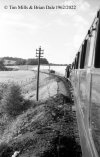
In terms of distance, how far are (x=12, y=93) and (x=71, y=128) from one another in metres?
27.6

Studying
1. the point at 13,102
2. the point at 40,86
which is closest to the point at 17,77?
the point at 40,86

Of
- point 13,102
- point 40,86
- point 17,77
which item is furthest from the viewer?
point 17,77

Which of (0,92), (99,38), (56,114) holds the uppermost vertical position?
(99,38)

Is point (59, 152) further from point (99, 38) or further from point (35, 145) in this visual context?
point (99, 38)

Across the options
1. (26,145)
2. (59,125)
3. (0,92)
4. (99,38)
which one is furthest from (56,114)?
(0,92)

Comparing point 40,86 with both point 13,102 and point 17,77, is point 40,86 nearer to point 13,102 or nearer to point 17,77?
point 13,102

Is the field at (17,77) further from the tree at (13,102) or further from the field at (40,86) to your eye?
the tree at (13,102)

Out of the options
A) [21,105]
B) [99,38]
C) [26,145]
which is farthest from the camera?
[21,105]

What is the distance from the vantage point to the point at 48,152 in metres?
10.9

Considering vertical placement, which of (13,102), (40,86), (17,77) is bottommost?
(17,77)

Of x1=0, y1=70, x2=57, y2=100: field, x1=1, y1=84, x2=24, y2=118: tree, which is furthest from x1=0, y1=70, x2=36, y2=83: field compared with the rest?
x1=1, y1=84, x2=24, y2=118: tree

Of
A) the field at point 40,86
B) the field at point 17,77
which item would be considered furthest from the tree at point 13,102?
the field at point 17,77

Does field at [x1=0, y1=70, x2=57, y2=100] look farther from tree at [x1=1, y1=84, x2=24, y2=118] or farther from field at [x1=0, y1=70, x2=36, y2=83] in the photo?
field at [x1=0, y1=70, x2=36, y2=83]

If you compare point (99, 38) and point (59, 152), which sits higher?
point (99, 38)
